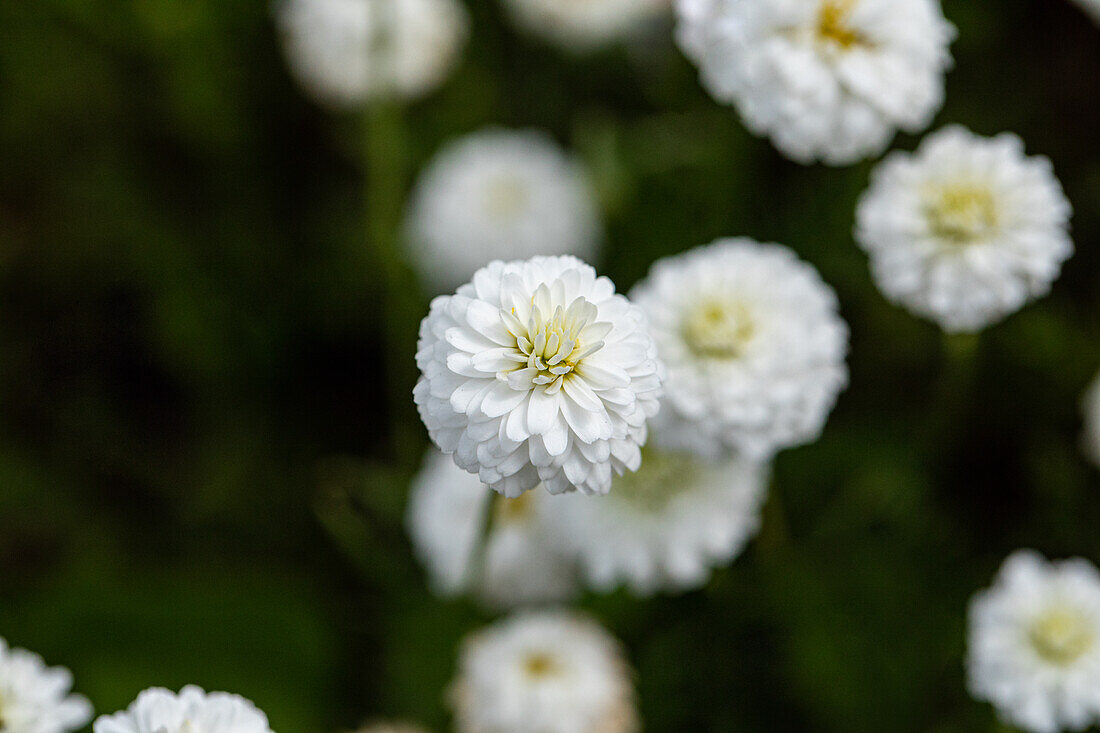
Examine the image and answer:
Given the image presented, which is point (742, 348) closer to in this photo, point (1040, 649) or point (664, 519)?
point (664, 519)

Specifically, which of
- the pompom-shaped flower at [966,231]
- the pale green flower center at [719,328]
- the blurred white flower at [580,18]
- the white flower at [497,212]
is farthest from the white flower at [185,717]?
the blurred white flower at [580,18]

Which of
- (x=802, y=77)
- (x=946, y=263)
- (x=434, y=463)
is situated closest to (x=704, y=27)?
(x=802, y=77)

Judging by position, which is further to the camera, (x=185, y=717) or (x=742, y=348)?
(x=742, y=348)

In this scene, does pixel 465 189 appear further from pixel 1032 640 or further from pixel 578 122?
pixel 1032 640

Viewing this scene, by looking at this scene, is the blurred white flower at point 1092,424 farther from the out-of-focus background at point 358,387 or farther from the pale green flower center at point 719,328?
the pale green flower center at point 719,328

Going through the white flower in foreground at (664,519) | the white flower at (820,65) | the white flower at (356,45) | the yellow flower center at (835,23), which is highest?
the white flower at (356,45)

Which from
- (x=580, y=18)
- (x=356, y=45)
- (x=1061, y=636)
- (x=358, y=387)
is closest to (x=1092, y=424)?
(x=1061, y=636)
